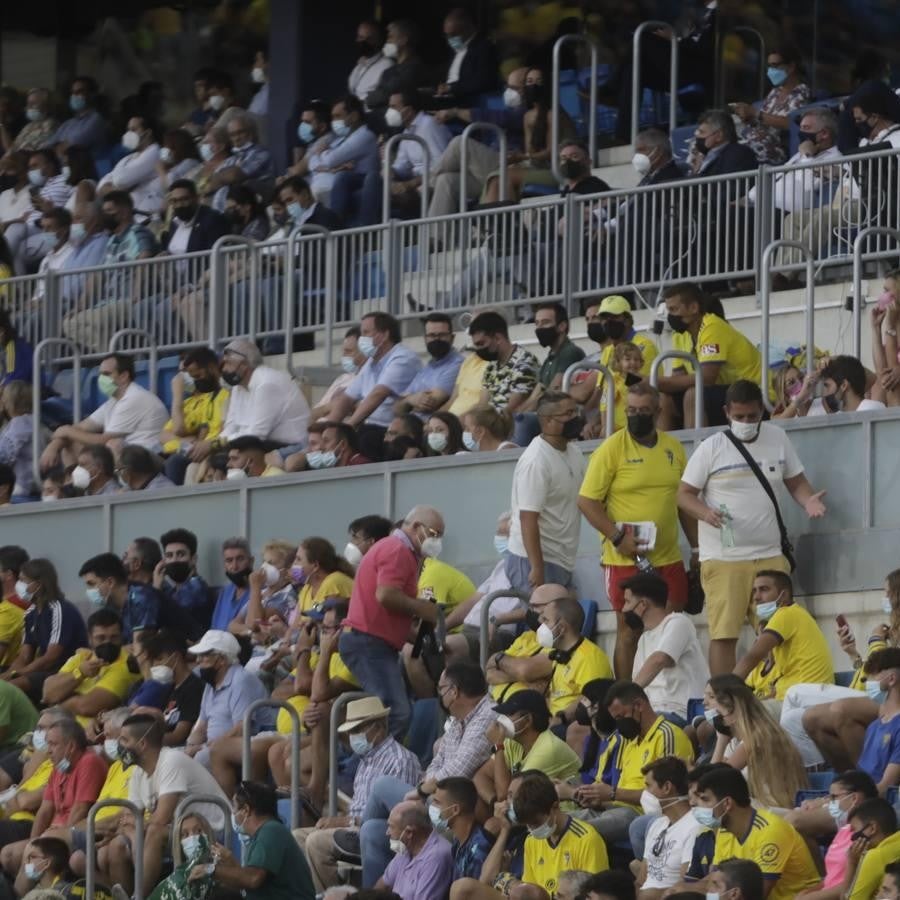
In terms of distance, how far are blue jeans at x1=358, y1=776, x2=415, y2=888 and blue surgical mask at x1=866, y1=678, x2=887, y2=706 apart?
7.72 ft

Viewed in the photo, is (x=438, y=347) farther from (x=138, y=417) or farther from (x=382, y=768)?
(x=382, y=768)

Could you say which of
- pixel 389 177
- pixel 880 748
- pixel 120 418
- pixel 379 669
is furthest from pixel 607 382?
pixel 389 177

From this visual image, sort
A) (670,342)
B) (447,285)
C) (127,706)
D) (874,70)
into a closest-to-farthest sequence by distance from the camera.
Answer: (127,706), (670,342), (447,285), (874,70)

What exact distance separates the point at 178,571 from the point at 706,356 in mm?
3569

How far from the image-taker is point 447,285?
23.5 meters

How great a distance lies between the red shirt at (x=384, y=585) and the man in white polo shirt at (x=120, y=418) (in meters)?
4.75

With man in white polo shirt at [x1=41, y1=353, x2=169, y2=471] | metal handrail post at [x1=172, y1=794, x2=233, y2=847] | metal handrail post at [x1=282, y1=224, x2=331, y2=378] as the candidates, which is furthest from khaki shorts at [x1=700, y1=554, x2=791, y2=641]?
metal handrail post at [x1=282, y1=224, x2=331, y2=378]

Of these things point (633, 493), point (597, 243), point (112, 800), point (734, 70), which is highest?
point (734, 70)

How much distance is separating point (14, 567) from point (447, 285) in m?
3.65

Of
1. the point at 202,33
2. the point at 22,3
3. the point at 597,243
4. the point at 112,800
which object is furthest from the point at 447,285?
the point at 22,3

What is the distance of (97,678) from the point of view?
67.2ft

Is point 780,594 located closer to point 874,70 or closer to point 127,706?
point 127,706

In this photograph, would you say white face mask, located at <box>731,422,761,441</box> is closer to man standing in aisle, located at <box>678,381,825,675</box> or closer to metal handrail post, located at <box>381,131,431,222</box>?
man standing in aisle, located at <box>678,381,825,675</box>

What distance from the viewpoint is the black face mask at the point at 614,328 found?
20.3 meters
